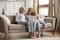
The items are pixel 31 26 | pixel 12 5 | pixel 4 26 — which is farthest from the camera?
pixel 12 5

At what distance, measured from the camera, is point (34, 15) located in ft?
17.4

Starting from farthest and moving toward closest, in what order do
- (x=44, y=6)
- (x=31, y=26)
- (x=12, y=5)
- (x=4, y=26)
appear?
(x=12, y=5) → (x=44, y=6) → (x=31, y=26) → (x=4, y=26)

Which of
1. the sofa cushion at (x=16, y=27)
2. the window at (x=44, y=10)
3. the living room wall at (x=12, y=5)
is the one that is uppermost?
the living room wall at (x=12, y=5)

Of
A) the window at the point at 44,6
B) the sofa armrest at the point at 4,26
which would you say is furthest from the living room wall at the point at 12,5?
the sofa armrest at the point at 4,26

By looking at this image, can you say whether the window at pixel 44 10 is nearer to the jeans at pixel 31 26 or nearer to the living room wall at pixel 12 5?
the living room wall at pixel 12 5

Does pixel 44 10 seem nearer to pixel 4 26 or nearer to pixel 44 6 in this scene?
pixel 44 6

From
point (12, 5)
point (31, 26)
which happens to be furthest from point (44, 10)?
point (31, 26)

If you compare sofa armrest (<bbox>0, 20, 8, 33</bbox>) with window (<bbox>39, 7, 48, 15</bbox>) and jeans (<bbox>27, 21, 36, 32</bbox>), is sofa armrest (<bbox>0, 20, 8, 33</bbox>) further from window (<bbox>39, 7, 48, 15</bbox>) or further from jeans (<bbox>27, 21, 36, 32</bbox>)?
window (<bbox>39, 7, 48, 15</bbox>)

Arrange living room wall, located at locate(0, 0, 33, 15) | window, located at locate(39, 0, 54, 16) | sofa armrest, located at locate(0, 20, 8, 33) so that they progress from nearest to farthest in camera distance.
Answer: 1. sofa armrest, located at locate(0, 20, 8, 33)
2. window, located at locate(39, 0, 54, 16)
3. living room wall, located at locate(0, 0, 33, 15)

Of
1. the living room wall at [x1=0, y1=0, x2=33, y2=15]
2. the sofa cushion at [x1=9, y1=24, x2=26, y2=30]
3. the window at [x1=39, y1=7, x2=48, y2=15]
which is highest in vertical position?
the living room wall at [x1=0, y1=0, x2=33, y2=15]

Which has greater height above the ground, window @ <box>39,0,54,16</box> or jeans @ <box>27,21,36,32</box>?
window @ <box>39,0,54,16</box>

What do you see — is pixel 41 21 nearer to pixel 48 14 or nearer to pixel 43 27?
pixel 43 27

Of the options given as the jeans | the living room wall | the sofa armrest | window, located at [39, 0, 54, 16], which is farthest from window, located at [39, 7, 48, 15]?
the sofa armrest

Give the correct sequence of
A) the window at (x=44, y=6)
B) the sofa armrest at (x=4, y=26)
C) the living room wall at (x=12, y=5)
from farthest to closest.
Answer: the living room wall at (x=12, y=5)
the window at (x=44, y=6)
the sofa armrest at (x=4, y=26)
